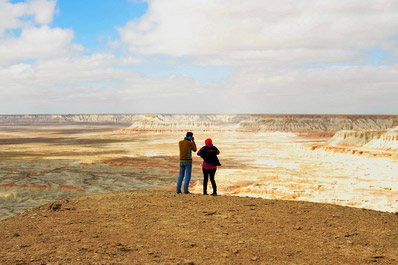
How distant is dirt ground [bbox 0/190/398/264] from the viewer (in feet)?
21.1

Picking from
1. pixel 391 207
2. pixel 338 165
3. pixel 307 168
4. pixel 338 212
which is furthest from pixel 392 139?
pixel 338 212

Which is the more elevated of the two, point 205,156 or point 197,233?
point 205,156

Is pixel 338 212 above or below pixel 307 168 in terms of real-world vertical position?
above

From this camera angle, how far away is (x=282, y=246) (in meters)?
7.01

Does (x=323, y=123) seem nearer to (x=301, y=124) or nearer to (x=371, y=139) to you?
(x=301, y=124)

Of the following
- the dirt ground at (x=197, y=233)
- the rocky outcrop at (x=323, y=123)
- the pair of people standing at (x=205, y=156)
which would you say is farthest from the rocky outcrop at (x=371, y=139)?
the rocky outcrop at (x=323, y=123)

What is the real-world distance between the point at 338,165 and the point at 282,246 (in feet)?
130

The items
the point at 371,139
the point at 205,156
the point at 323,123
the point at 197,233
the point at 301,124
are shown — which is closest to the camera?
the point at 197,233

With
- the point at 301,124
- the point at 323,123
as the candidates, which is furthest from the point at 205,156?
the point at 323,123

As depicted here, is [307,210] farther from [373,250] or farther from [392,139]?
[392,139]

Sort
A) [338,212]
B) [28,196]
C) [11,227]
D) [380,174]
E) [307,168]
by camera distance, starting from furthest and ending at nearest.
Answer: [307,168] → [380,174] → [28,196] → [338,212] → [11,227]

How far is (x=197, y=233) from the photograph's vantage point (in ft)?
25.7

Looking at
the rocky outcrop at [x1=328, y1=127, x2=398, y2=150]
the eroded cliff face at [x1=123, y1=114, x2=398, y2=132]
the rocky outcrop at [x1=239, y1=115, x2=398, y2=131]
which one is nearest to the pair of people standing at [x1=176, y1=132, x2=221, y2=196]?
the rocky outcrop at [x1=328, y1=127, x2=398, y2=150]

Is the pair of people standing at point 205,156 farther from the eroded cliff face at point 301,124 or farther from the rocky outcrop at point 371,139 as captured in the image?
the eroded cliff face at point 301,124
